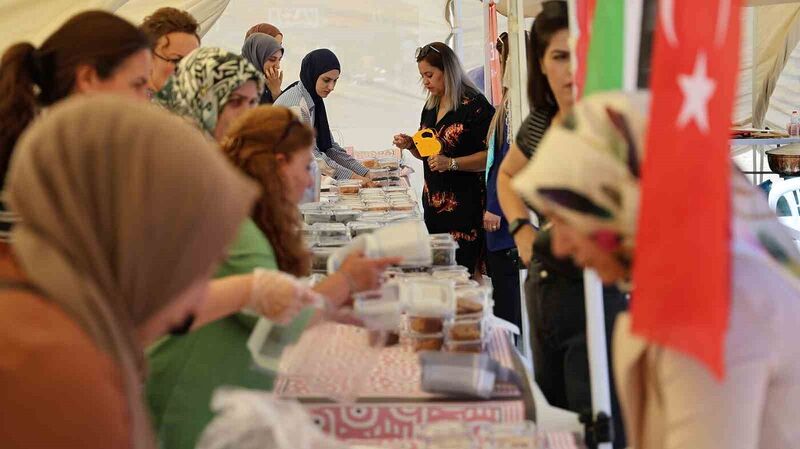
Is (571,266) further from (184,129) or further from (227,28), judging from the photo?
(227,28)

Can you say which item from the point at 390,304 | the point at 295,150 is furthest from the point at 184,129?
the point at 390,304

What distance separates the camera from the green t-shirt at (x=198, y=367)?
77.6 inches

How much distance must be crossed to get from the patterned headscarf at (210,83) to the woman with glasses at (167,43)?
59cm

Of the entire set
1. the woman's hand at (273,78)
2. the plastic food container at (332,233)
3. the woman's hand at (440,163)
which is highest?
the woman's hand at (273,78)

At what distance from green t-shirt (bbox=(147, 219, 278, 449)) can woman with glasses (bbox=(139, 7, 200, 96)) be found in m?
1.35

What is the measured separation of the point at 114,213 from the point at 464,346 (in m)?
1.60

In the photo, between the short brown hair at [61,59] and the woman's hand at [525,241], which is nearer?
the short brown hair at [61,59]

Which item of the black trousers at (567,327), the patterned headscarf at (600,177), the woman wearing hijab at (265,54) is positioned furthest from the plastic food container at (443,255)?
the woman wearing hijab at (265,54)

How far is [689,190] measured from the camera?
124 centimetres

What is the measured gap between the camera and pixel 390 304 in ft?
7.55

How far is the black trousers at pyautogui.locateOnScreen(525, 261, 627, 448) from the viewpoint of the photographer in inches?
94.0

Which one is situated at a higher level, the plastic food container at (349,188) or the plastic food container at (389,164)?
the plastic food container at (389,164)

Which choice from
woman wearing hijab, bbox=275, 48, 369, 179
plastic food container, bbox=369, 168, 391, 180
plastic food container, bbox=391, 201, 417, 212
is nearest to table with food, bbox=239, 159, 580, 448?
plastic food container, bbox=391, 201, 417, 212

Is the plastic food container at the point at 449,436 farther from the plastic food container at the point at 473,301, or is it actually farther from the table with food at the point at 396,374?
the plastic food container at the point at 473,301
